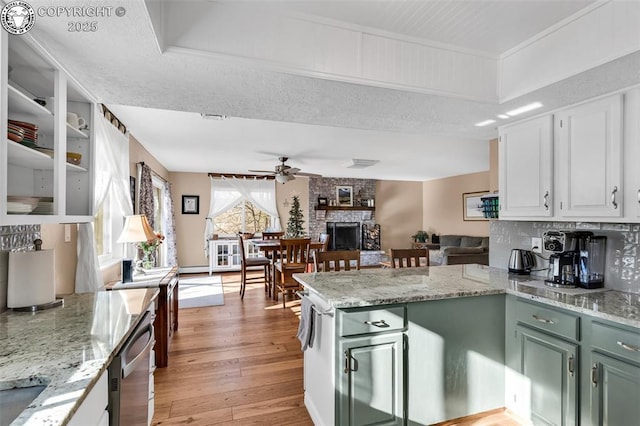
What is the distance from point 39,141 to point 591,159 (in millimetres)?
3248

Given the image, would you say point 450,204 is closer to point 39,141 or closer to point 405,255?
point 405,255

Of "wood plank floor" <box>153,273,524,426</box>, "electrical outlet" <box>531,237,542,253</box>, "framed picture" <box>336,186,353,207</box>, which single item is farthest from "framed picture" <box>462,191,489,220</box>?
"wood plank floor" <box>153,273,524,426</box>

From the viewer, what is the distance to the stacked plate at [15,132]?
1.25 metres

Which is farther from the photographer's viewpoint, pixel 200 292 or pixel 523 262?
pixel 200 292

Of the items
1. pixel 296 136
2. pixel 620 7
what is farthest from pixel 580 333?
pixel 296 136

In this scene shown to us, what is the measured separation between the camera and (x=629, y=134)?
1768 mm

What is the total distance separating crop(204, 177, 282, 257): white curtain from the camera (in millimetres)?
7372

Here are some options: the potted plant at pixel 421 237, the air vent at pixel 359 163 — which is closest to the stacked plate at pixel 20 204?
the air vent at pixel 359 163

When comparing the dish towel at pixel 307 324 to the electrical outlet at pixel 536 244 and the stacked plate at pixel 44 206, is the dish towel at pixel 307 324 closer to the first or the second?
the stacked plate at pixel 44 206

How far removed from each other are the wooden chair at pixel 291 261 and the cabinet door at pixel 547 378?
3.19 meters

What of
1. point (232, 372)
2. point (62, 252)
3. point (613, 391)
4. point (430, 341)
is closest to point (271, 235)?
point (232, 372)

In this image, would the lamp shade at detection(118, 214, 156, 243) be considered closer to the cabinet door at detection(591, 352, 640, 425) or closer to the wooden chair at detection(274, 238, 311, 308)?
the wooden chair at detection(274, 238, 311, 308)

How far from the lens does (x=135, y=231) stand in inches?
112

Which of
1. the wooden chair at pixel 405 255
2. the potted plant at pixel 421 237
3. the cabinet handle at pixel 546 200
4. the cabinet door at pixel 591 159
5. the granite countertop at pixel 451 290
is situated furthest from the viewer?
the potted plant at pixel 421 237
